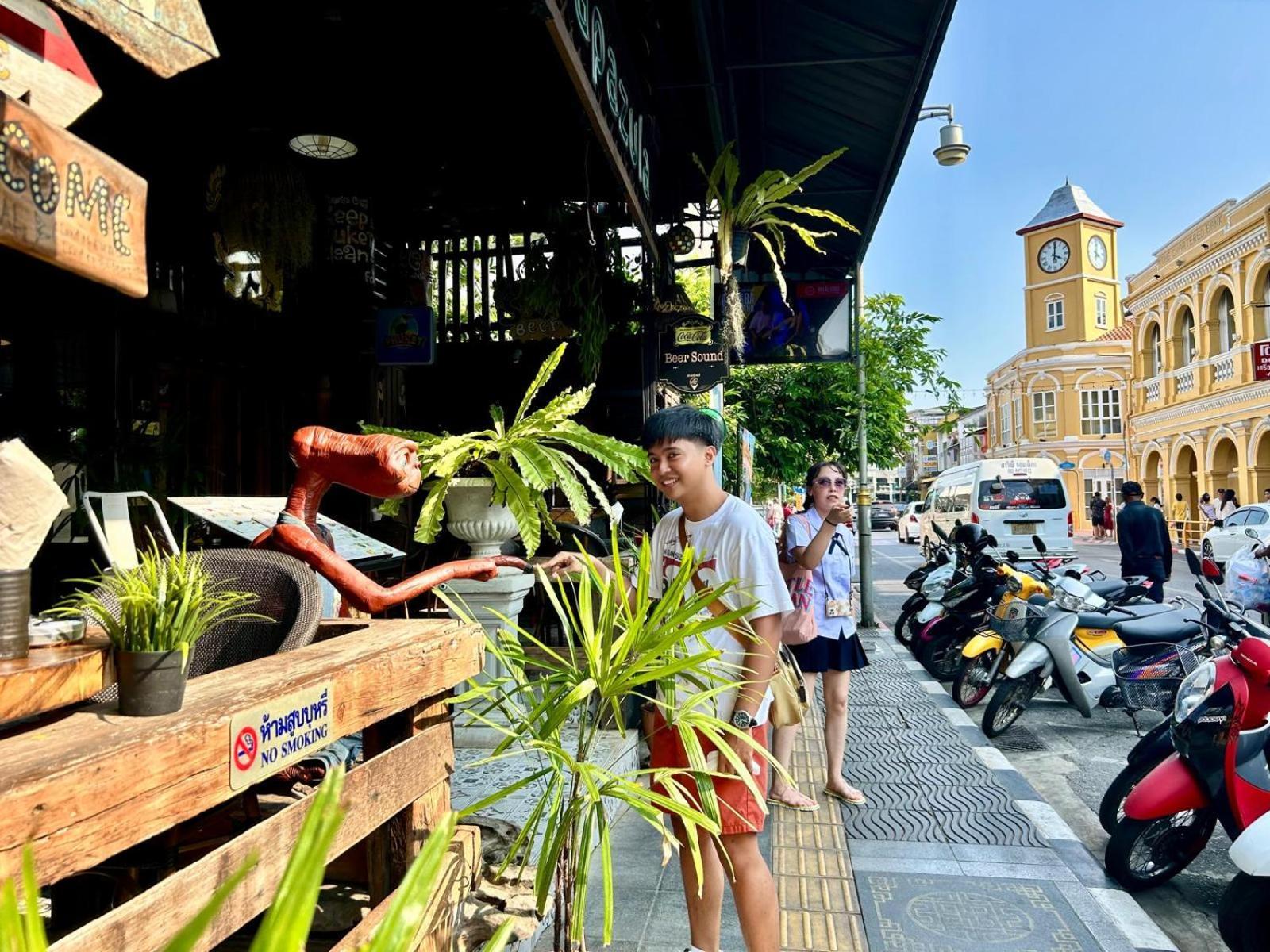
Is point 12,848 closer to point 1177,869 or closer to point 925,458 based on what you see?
point 1177,869

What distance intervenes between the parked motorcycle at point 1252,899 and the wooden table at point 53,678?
3390mm

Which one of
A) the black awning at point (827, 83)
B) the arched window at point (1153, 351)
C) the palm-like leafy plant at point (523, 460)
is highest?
the arched window at point (1153, 351)

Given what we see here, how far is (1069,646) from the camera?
5.92m

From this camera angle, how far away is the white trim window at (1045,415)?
44.2m

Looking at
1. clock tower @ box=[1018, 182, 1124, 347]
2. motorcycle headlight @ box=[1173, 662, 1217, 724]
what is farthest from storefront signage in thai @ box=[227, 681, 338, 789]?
clock tower @ box=[1018, 182, 1124, 347]

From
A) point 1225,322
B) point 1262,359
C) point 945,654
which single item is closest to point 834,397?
point 945,654

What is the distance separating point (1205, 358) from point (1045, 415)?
1638 cm

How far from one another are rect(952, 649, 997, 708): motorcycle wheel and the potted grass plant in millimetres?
6371

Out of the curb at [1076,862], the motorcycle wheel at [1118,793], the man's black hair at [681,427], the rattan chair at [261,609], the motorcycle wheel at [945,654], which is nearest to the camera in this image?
the rattan chair at [261,609]

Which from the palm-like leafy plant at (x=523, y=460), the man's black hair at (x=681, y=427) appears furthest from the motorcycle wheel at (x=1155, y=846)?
the palm-like leafy plant at (x=523, y=460)

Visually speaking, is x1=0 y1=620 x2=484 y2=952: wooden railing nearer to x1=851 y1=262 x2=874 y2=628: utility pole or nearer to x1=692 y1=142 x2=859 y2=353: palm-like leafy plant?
x1=692 y1=142 x2=859 y2=353: palm-like leafy plant

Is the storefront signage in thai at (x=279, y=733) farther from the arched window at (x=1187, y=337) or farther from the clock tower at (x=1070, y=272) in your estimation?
the clock tower at (x=1070, y=272)

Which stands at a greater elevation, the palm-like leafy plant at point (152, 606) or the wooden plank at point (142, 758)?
the palm-like leafy plant at point (152, 606)

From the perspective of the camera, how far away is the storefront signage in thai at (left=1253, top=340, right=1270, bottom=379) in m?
22.4
